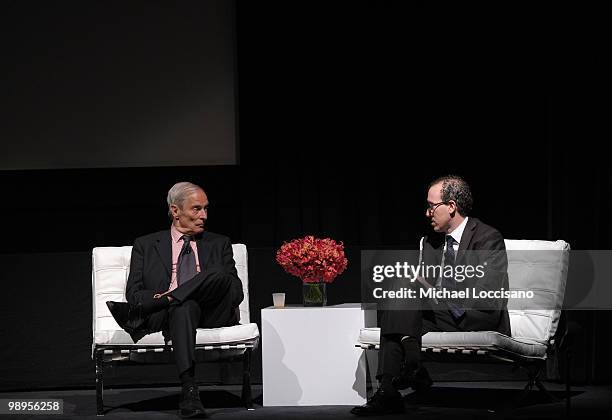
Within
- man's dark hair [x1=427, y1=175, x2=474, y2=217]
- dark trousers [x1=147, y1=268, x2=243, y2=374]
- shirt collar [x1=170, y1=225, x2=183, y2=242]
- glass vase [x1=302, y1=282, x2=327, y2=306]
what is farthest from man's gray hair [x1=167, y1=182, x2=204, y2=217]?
man's dark hair [x1=427, y1=175, x2=474, y2=217]

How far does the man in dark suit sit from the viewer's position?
4938 mm

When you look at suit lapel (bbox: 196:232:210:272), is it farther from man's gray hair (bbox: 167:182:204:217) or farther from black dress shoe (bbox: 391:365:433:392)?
black dress shoe (bbox: 391:365:433:392)

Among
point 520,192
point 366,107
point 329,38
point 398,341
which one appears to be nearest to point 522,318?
point 398,341

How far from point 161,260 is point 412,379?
144 centimetres

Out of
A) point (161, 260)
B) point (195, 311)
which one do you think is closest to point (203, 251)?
point (161, 260)

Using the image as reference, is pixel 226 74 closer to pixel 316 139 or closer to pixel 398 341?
pixel 316 139

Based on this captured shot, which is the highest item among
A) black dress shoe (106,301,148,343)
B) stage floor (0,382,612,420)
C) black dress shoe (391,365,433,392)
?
black dress shoe (106,301,148,343)

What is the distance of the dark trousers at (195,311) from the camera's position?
16.5 ft

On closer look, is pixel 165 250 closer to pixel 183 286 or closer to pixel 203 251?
pixel 203 251

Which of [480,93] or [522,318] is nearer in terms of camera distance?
[522,318]

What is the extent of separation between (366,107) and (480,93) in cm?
69

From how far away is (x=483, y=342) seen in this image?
16.1 feet

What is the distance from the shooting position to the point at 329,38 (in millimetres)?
6199

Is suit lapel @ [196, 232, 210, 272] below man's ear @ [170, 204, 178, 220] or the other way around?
below
